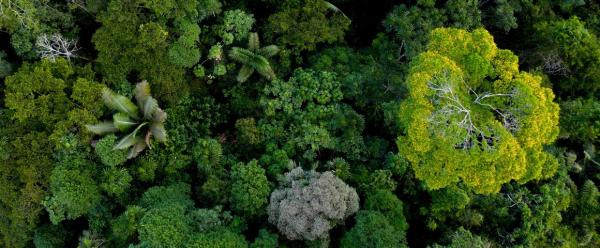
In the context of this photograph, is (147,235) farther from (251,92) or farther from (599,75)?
(599,75)

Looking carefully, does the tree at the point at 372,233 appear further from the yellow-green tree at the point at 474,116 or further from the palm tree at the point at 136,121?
the palm tree at the point at 136,121

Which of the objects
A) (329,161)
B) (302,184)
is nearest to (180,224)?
(302,184)

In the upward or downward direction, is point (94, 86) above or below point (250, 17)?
below

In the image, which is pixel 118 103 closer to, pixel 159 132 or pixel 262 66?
pixel 159 132

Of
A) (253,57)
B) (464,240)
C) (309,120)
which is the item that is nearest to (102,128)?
(253,57)

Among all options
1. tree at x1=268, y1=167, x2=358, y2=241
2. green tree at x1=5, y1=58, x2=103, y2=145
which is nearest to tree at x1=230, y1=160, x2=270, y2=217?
tree at x1=268, y1=167, x2=358, y2=241

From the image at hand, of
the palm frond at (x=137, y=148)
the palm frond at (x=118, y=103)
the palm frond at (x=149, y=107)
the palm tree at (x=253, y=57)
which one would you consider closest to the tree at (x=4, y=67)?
the palm frond at (x=118, y=103)
